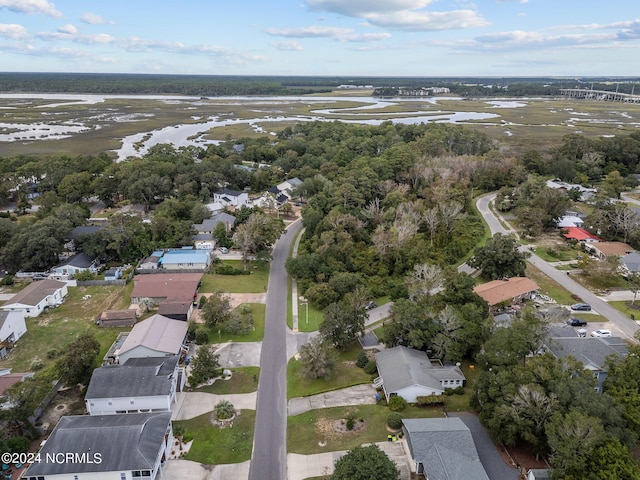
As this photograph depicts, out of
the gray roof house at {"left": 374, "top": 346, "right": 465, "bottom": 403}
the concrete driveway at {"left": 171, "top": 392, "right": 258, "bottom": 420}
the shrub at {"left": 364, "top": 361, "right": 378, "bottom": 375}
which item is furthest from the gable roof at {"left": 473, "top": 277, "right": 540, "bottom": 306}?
the concrete driveway at {"left": 171, "top": 392, "right": 258, "bottom": 420}

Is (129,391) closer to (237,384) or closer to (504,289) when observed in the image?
(237,384)

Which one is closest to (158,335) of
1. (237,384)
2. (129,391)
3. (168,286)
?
(129,391)

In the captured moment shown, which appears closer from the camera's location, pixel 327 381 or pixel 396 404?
pixel 396 404

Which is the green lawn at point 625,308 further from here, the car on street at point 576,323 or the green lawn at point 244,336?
the green lawn at point 244,336

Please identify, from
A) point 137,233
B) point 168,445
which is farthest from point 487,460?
point 137,233

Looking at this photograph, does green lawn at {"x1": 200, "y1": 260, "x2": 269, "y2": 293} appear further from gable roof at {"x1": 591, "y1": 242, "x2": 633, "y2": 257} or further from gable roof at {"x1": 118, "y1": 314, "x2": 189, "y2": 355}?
gable roof at {"x1": 591, "y1": 242, "x2": 633, "y2": 257}

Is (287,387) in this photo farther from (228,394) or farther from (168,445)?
(168,445)

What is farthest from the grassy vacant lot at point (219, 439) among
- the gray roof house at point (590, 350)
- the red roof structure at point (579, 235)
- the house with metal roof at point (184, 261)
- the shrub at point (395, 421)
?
the red roof structure at point (579, 235)
